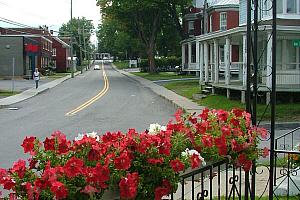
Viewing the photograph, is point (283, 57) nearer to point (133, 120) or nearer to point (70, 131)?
point (133, 120)

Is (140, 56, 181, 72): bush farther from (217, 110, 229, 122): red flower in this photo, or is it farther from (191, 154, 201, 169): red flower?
(191, 154, 201, 169): red flower

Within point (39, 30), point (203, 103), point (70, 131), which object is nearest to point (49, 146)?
point (70, 131)

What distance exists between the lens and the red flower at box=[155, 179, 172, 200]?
370 centimetres

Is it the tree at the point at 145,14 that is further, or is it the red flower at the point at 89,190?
the tree at the point at 145,14

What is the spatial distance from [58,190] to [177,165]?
3.36 ft

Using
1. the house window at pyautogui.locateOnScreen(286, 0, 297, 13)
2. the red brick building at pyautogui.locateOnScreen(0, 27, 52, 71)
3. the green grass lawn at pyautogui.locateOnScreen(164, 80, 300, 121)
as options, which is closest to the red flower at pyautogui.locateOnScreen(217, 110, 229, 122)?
the green grass lawn at pyautogui.locateOnScreen(164, 80, 300, 121)

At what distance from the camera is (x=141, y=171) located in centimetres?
378

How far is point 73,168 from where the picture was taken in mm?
3295

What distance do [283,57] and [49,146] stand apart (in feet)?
80.2

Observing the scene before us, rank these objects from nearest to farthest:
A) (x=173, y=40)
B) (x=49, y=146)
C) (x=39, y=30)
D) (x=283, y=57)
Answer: (x=49, y=146), (x=283, y=57), (x=173, y=40), (x=39, y=30)

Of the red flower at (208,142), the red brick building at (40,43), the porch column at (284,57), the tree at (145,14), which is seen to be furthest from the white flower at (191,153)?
the red brick building at (40,43)

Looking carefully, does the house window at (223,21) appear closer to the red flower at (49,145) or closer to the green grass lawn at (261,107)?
the green grass lawn at (261,107)

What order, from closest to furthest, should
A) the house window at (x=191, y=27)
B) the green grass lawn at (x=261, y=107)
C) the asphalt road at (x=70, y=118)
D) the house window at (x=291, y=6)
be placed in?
1. the asphalt road at (x=70, y=118)
2. the green grass lawn at (x=261, y=107)
3. the house window at (x=291, y=6)
4. the house window at (x=191, y=27)

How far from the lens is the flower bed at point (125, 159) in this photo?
329 centimetres
